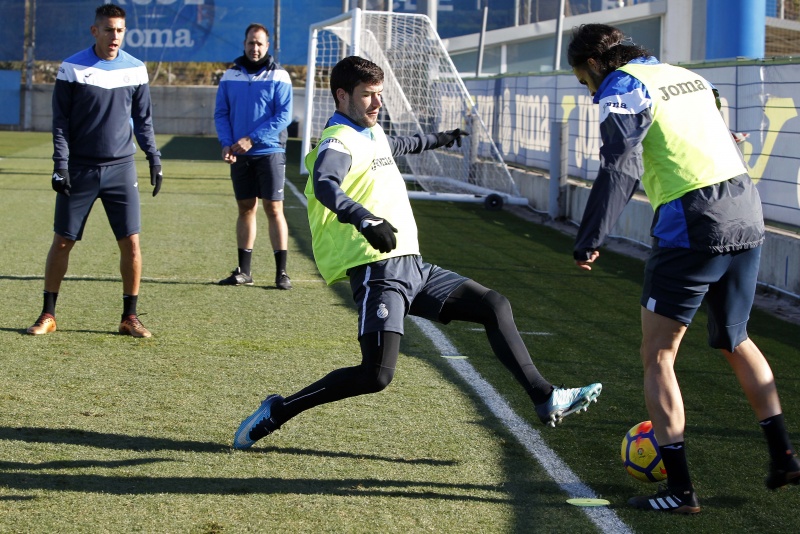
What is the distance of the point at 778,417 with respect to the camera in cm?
431

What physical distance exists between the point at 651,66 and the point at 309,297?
15.7 ft

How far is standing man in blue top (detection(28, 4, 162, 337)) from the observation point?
6.59 metres

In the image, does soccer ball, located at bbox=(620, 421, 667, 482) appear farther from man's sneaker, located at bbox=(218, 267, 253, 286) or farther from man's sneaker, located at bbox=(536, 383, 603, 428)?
man's sneaker, located at bbox=(218, 267, 253, 286)

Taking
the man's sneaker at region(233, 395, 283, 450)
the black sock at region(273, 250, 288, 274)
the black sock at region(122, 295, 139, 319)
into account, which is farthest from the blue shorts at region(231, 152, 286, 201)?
the man's sneaker at region(233, 395, 283, 450)

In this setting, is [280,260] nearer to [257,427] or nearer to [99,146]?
[99,146]

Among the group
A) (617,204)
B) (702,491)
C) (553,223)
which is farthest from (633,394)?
(553,223)

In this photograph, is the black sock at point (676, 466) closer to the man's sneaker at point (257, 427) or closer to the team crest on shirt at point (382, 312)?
the team crest on shirt at point (382, 312)

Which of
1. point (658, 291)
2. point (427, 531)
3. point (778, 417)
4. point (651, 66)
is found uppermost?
point (651, 66)

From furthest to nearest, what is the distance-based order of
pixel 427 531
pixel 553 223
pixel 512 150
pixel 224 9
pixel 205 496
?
pixel 224 9 < pixel 512 150 < pixel 553 223 < pixel 205 496 < pixel 427 531

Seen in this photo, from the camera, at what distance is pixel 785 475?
166 inches

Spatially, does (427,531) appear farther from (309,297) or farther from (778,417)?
(309,297)

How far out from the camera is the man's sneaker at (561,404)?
14.6 ft

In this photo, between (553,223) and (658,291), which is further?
(553,223)

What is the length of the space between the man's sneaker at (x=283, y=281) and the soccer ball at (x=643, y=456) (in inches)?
184
